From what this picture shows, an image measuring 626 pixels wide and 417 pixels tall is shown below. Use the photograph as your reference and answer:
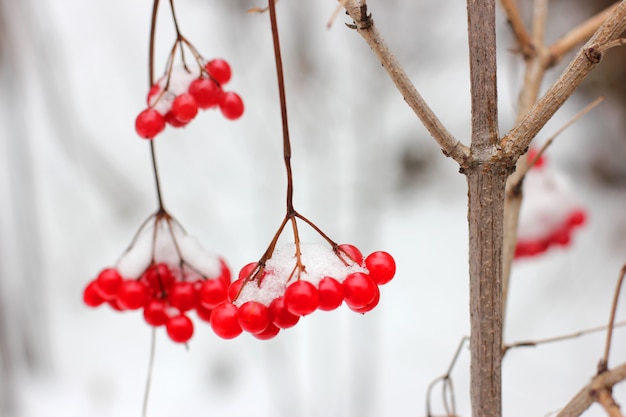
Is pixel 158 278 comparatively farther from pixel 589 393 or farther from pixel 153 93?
pixel 589 393

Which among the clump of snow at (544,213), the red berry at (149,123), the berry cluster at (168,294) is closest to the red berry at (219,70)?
the red berry at (149,123)

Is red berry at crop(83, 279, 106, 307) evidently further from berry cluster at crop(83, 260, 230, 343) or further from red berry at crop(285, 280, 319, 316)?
red berry at crop(285, 280, 319, 316)

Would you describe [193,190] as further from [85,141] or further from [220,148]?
[85,141]

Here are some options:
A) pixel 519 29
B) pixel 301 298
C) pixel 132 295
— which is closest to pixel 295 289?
pixel 301 298

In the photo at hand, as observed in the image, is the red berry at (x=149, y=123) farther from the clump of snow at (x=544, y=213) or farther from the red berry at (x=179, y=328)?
the clump of snow at (x=544, y=213)

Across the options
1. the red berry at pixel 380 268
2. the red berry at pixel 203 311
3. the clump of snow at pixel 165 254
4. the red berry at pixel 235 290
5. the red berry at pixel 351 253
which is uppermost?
the clump of snow at pixel 165 254

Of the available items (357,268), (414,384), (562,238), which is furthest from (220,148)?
(357,268)

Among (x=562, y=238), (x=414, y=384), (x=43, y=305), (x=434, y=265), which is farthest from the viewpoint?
(x=434, y=265)
